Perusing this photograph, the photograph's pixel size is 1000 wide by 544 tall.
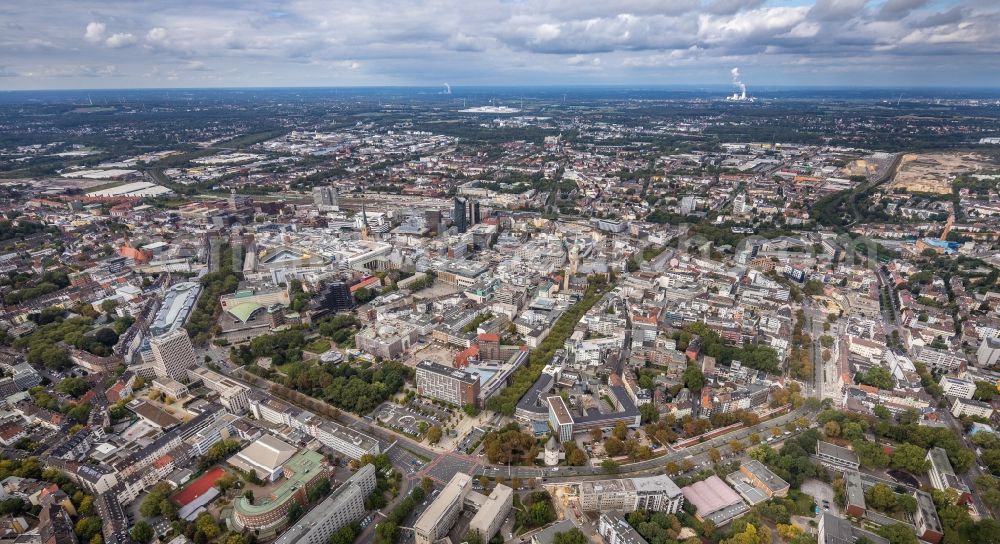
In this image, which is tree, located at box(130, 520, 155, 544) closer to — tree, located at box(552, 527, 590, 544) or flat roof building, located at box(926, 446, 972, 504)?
tree, located at box(552, 527, 590, 544)

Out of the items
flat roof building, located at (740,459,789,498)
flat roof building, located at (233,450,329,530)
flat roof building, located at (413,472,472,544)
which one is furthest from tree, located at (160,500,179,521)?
flat roof building, located at (740,459,789,498)

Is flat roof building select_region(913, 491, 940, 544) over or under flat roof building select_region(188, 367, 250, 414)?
under

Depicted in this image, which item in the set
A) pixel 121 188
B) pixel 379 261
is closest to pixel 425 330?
pixel 379 261

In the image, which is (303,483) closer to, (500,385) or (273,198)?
(500,385)

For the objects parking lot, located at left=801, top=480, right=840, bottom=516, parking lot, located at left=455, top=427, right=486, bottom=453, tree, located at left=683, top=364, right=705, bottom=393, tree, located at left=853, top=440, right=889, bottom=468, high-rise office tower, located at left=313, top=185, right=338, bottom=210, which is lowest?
parking lot, located at left=801, top=480, right=840, bottom=516

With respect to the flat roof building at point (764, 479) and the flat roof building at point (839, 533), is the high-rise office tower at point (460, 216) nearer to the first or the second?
the flat roof building at point (764, 479)

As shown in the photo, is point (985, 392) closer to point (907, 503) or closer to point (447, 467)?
point (907, 503)
